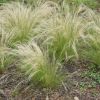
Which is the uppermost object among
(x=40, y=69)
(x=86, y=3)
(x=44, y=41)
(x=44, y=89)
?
(x=86, y=3)

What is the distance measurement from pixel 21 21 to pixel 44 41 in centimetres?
59

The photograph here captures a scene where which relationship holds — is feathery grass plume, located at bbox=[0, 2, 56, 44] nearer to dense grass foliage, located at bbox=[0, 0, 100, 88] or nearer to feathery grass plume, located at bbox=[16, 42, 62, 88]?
dense grass foliage, located at bbox=[0, 0, 100, 88]

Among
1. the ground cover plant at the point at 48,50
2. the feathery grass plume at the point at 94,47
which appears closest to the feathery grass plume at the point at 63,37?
the ground cover plant at the point at 48,50

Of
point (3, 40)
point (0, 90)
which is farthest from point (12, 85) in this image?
point (3, 40)

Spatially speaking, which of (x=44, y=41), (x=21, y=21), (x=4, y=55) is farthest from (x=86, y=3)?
(x=4, y=55)

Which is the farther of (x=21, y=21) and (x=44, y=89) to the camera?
(x=21, y=21)

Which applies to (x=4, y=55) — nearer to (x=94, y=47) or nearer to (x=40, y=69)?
(x=40, y=69)

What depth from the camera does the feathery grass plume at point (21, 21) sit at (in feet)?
15.4

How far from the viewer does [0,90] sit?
12.7 feet

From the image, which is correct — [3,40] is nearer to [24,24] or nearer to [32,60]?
[24,24]

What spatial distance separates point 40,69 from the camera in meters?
3.84

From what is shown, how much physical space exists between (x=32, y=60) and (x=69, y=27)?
2.95ft

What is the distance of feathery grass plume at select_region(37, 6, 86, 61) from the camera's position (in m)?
4.34

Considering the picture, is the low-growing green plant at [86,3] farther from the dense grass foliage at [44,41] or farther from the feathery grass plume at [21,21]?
the feathery grass plume at [21,21]
